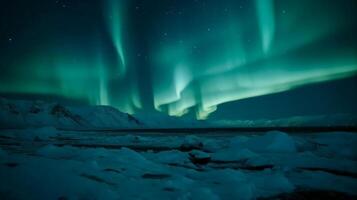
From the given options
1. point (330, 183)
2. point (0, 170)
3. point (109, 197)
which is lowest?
point (330, 183)

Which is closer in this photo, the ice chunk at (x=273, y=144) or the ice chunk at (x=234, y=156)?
the ice chunk at (x=234, y=156)

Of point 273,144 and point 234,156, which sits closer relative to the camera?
point 234,156

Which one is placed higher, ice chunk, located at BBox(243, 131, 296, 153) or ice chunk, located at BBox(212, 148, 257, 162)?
ice chunk, located at BBox(243, 131, 296, 153)

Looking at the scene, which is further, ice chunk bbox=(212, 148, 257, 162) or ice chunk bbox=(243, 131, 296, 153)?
ice chunk bbox=(243, 131, 296, 153)

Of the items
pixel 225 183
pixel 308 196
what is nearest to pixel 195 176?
pixel 225 183

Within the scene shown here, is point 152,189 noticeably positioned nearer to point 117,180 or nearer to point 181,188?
point 181,188

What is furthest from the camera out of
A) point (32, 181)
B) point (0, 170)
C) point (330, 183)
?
point (330, 183)

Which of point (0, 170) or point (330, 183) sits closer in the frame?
point (0, 170)

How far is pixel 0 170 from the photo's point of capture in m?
9.93

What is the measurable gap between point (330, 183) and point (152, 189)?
7.62 metres

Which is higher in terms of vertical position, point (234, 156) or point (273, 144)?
point (273, 144)

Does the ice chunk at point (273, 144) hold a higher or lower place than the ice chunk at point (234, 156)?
higher

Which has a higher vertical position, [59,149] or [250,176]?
[59,149]

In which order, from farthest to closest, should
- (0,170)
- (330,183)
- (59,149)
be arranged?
(59,149) → (330,183) → (0,170)
